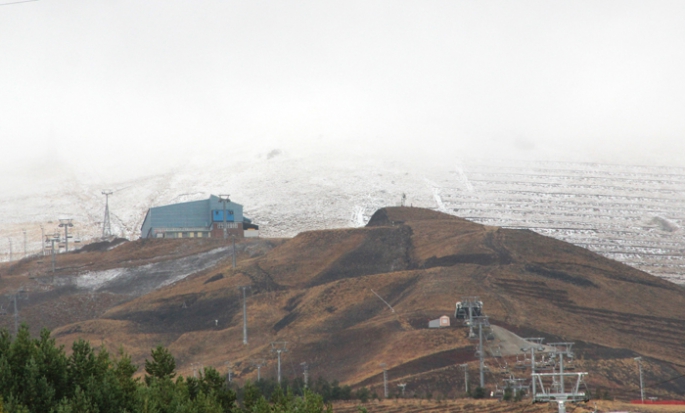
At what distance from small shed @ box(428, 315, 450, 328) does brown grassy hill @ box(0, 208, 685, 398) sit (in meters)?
0.69

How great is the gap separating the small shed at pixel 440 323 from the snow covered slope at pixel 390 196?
59110 millimetres

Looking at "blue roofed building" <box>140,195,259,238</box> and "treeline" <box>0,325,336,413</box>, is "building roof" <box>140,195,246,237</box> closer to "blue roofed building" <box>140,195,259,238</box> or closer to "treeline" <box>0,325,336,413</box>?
"blue roofed building" <box>140,195,259,238</box>

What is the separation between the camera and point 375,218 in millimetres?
111938

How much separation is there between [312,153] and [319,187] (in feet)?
58.9

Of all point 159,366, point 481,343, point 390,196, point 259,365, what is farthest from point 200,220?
point 159,366

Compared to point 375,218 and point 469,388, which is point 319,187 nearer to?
point 375,218

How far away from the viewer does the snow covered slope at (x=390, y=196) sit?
137000 mm

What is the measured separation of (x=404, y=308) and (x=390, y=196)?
68.4 m

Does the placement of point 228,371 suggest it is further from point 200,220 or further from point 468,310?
point 200,220

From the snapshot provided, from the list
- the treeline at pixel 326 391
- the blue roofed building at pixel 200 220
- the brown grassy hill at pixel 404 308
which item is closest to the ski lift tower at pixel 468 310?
the brown grassy hill at pixel 404 308

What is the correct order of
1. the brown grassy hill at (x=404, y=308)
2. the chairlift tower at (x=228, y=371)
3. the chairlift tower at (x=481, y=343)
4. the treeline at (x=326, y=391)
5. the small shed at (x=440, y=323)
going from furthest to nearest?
the small shed at (x=440, y=323), the chairlift tower at (x=228, y=371), the brown grassy hill at (x=404, y=308), the chairlift tower at (x=481, y=343), the treeline at (x=326, y=391)

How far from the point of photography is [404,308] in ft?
261

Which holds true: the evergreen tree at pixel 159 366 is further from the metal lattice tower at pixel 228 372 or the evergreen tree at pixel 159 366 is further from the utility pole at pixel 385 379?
the metal lattice tower at pixel 228 372

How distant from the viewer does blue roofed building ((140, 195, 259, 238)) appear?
121 m
